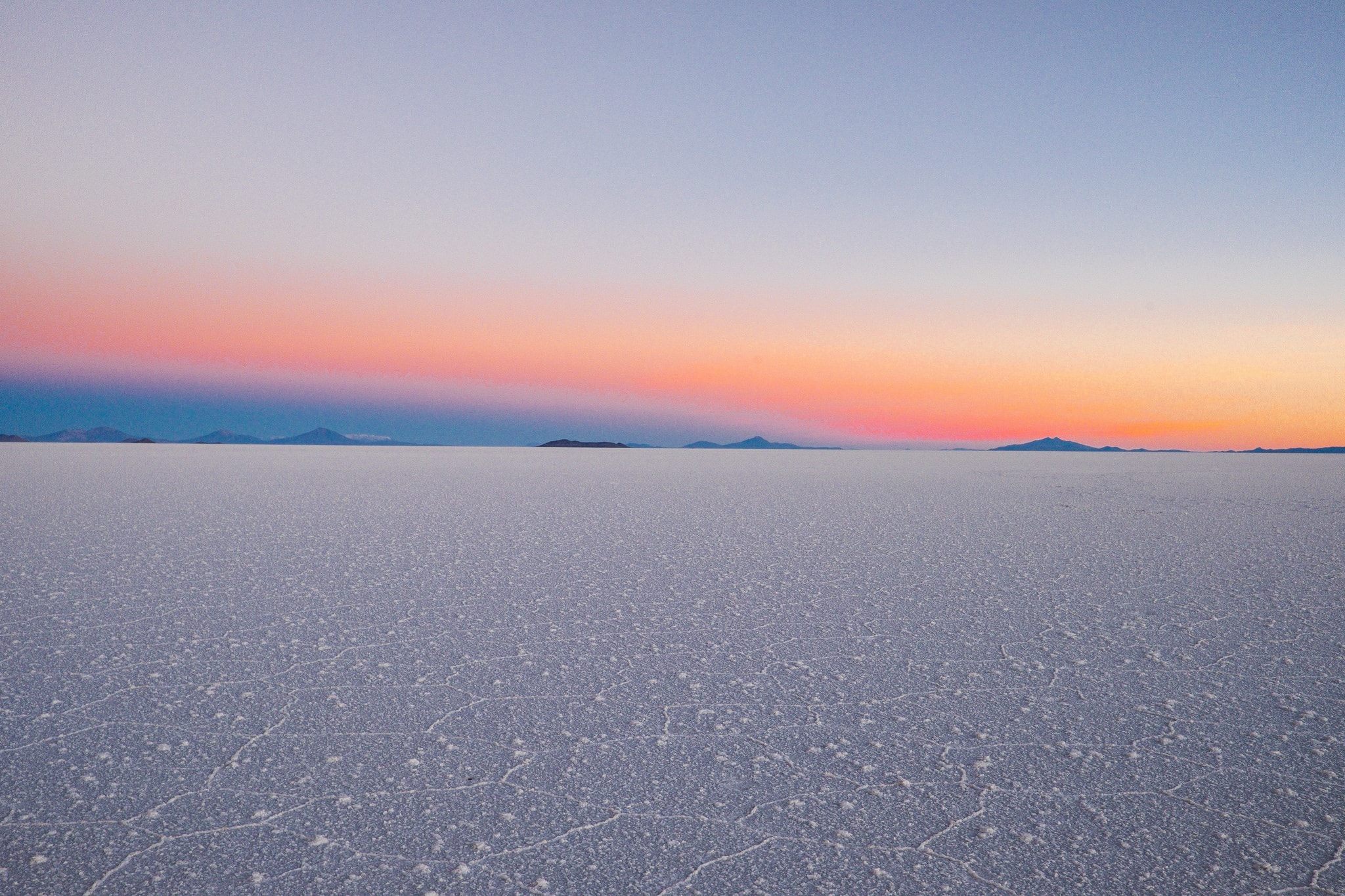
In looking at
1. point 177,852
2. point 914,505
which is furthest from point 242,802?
point 914,505

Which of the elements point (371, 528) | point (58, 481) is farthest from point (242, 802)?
point (58, 481)

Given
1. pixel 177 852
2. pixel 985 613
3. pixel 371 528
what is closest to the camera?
pixel 177 852

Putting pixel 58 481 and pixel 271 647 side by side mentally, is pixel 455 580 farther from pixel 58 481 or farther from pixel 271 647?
pixel 58 481

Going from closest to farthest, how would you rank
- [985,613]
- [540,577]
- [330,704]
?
[330,704] → [985,613] → [540,577]

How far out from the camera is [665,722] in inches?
111

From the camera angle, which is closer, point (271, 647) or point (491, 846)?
point (491, 846)

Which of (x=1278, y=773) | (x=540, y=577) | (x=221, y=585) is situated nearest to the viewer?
(x=1278, y=773)

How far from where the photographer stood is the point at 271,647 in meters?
3.69

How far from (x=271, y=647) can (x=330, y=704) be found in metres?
A: 0.94

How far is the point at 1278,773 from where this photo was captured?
245cm

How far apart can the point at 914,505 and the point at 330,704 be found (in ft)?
33.5

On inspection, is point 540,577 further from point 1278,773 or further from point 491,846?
point 1278,773

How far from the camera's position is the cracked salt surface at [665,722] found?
195 centimetres

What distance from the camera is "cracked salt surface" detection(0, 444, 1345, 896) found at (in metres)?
1.95
